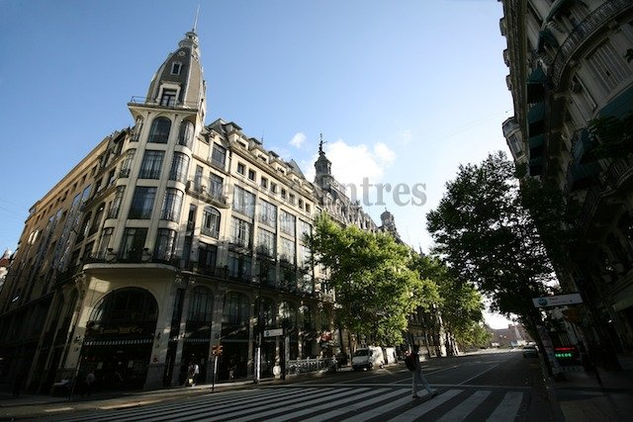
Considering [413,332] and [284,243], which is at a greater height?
[284,243]

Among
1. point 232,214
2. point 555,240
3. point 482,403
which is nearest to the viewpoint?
point 482,403

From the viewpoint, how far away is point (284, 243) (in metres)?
36.4

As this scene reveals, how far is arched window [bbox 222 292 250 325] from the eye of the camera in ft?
87.5

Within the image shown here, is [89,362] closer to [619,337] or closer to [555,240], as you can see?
[555,240]

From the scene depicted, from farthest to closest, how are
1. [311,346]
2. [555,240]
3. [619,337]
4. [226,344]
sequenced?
[311,346], [226,344], [619,337], [555,240]

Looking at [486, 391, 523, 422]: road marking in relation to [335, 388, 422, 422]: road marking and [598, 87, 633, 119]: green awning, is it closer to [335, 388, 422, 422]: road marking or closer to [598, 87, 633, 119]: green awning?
[335, 388, 422, 422]: road marking

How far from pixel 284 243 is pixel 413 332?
3654 cm

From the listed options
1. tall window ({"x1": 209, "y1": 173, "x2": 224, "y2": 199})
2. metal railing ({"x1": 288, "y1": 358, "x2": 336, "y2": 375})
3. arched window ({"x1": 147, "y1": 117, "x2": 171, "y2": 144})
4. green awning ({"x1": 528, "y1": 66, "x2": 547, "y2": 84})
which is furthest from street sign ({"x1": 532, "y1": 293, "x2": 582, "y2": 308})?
arched window ({"x1": 147, "y1": 117, "x2": 171, "y2": 144})

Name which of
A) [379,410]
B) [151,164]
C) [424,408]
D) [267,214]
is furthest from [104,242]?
[424,408]

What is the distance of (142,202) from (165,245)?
4.22 metres

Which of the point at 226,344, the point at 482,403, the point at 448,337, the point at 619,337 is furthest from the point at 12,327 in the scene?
the point at 448,337

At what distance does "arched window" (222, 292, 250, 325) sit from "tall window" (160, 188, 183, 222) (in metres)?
8.19

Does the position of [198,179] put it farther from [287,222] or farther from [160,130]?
[287,222]

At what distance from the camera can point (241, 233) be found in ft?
102
